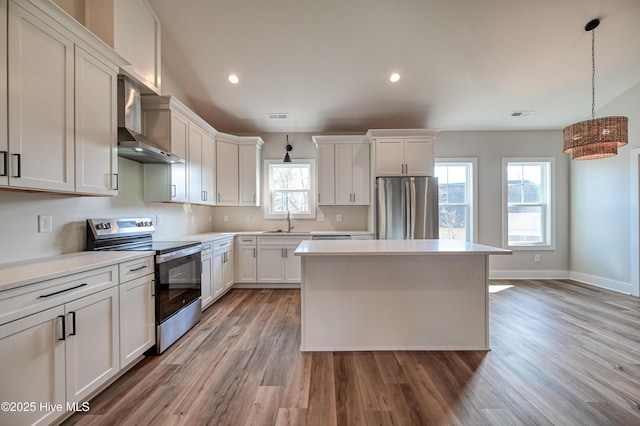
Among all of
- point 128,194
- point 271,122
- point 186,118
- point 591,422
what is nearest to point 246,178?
point 271,122

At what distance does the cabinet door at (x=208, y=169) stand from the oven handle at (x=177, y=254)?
3.86ft

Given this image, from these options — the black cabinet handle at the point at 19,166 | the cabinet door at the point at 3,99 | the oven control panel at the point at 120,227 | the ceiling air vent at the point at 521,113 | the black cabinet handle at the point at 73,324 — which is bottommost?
the black cabinet handle at the point at 73,324

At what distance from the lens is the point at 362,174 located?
176 inches

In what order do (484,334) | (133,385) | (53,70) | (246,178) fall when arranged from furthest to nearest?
(246,178), (484,334), (133,385), (53,70)

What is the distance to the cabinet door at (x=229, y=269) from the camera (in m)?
3.94

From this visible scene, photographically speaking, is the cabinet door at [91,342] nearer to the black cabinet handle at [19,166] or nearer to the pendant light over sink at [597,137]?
the black cabinet handle at [19,166]

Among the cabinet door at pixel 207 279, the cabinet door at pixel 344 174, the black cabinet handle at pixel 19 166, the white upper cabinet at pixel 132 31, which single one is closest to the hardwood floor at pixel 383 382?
the cabinet door at pixel 207 279

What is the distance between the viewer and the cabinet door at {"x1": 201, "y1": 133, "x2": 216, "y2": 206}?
3920 millimetres

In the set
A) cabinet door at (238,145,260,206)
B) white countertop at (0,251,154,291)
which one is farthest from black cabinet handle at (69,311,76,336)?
cabinet door at (238,145,260,206)

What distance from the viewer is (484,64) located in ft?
11.3

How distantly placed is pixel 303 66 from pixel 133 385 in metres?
3.78

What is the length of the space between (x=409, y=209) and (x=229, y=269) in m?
2.94

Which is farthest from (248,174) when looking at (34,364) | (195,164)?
(34,364)

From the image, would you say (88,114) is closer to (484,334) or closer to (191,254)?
(191,254)
